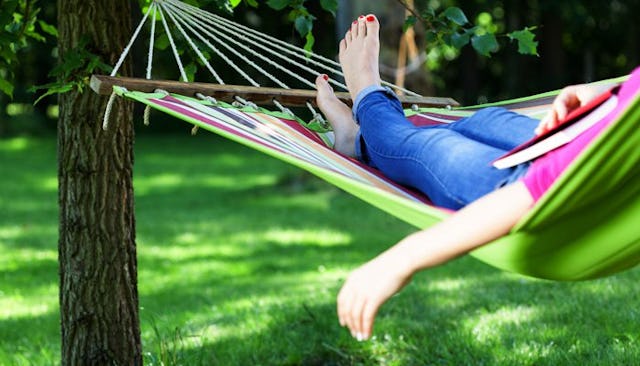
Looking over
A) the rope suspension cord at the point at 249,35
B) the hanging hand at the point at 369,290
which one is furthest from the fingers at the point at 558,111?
the rope suspension cord at the point at 249,35

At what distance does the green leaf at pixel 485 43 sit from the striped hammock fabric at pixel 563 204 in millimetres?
622

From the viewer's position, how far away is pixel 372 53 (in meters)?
2.37

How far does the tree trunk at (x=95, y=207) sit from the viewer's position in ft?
7.44

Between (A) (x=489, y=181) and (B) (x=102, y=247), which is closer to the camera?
(A) (x=489, y=181)

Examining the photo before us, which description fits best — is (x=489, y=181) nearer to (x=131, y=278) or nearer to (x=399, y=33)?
(x=131, y=278)

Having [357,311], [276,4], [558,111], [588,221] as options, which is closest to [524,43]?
[276,4]

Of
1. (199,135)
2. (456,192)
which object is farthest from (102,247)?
(199,135)

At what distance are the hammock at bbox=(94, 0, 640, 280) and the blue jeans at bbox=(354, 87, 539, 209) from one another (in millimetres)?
51

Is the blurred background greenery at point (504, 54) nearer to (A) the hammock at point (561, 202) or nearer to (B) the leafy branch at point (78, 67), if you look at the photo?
(B) the leafy branch at point (78, 67)

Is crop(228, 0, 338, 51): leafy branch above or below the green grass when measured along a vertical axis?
above

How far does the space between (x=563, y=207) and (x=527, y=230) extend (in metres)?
0.07

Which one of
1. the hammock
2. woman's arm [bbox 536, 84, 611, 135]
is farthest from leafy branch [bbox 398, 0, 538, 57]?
woman's arm [bbox 536, 84, 611, 135]

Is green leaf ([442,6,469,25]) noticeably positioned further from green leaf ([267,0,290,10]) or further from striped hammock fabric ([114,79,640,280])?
striped hammock fabric ([114,79,640,280])

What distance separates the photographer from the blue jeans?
1.66m
